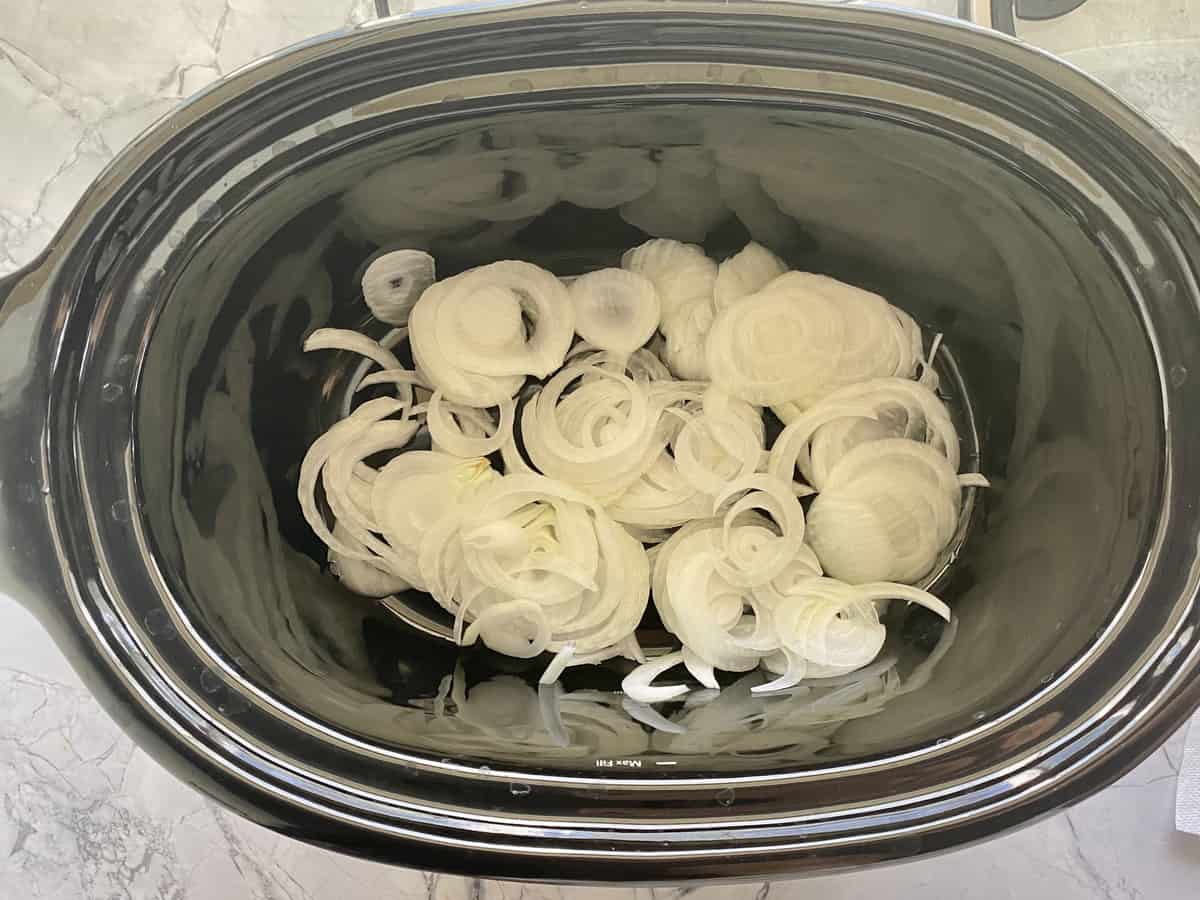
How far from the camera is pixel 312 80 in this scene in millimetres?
548

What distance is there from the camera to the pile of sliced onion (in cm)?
67

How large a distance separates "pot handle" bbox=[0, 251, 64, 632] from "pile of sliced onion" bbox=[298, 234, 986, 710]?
0.65 ft

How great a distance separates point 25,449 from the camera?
531 millimetres

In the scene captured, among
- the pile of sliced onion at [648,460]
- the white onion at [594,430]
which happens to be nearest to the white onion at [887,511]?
the pile of sliced onion at [648,460]

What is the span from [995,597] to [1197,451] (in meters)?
0.17

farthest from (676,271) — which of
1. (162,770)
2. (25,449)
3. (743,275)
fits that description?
(162,770)

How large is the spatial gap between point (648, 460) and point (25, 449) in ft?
1.38

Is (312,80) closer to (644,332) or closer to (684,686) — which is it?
(644,332)

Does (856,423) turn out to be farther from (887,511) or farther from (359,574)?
(359,574)

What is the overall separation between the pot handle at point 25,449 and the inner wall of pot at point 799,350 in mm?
58

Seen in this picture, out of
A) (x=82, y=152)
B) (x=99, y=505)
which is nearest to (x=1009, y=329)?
(x=99, y=505)

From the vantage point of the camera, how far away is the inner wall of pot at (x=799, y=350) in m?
0.56

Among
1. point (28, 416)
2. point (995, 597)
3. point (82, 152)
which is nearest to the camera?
point (28, 416)

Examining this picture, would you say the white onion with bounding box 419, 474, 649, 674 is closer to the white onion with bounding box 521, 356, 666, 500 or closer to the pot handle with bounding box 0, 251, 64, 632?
the white onion with bounding box 521, 356, 666, 500
